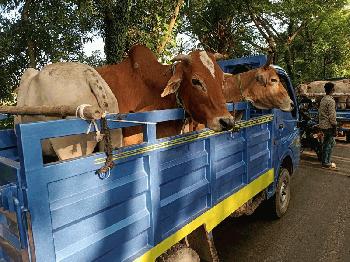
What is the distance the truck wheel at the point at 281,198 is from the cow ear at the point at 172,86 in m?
2.70

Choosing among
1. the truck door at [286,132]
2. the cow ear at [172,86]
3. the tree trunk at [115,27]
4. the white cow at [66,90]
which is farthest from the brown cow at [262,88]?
the tree trunk at [115,27]

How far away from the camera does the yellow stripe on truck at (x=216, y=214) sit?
103 inches

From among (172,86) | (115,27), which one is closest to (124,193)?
(172,86)

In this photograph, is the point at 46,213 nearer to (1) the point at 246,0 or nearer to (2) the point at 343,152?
(2) the point at 343,152

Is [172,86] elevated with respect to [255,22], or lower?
lower

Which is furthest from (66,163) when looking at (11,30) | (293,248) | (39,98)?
(11,30)

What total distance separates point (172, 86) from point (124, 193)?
73.7 inches

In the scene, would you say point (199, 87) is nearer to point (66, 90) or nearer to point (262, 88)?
point (66, 90)

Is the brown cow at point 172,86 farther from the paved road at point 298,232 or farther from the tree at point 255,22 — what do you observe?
the tree at point 255,22

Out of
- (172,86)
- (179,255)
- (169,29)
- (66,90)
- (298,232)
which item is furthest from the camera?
(169,29)

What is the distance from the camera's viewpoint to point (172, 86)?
385cm

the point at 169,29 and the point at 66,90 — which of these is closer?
the point at 66,90

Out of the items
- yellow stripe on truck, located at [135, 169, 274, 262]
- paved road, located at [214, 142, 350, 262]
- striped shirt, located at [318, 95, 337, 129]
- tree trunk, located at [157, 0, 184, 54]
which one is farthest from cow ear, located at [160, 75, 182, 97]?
tree trunk, located at [157, 0, 184, 54]

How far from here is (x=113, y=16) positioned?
9.95 meters
